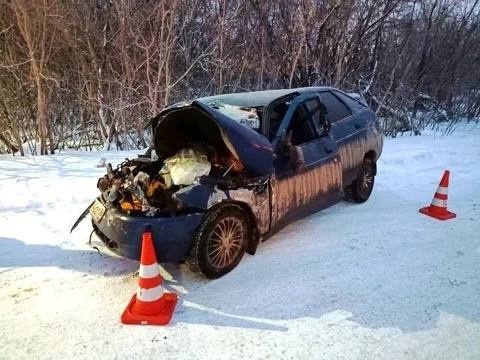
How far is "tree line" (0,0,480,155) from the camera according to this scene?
26.7 ft

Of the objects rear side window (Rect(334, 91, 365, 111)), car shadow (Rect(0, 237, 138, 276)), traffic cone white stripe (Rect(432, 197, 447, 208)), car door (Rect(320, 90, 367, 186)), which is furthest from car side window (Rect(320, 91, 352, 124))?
car shadow (Rect(0, 237, 138, 276))

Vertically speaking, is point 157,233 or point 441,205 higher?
point 157,233

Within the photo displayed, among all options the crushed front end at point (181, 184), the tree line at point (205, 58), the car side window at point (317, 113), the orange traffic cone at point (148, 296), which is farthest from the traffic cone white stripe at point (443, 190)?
the tree line at point (205, 58)

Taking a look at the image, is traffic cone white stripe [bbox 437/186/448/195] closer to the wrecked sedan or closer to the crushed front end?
the wrecked sedan

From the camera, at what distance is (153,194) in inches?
139

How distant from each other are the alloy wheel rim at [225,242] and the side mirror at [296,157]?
911 mm

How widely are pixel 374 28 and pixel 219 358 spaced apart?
11431 millimetres

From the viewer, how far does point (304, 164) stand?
4.20 m

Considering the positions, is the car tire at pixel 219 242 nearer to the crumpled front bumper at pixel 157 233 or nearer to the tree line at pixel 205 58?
the crumpled front bumper at pixel 157 233

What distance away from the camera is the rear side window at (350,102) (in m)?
5.52

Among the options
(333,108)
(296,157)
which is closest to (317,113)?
(333,108)

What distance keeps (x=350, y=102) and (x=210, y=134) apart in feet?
8.93

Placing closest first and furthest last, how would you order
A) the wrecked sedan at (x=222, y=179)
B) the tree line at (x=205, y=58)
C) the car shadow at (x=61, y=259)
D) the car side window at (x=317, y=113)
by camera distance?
the wrecked sedan at (x=222, y=179) → the car shadow at (x=61, y=259) → the car side window at (x=317, y=113) → the tree line at (x=205, y=58)

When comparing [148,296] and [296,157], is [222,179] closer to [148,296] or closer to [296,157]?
[296,157]
